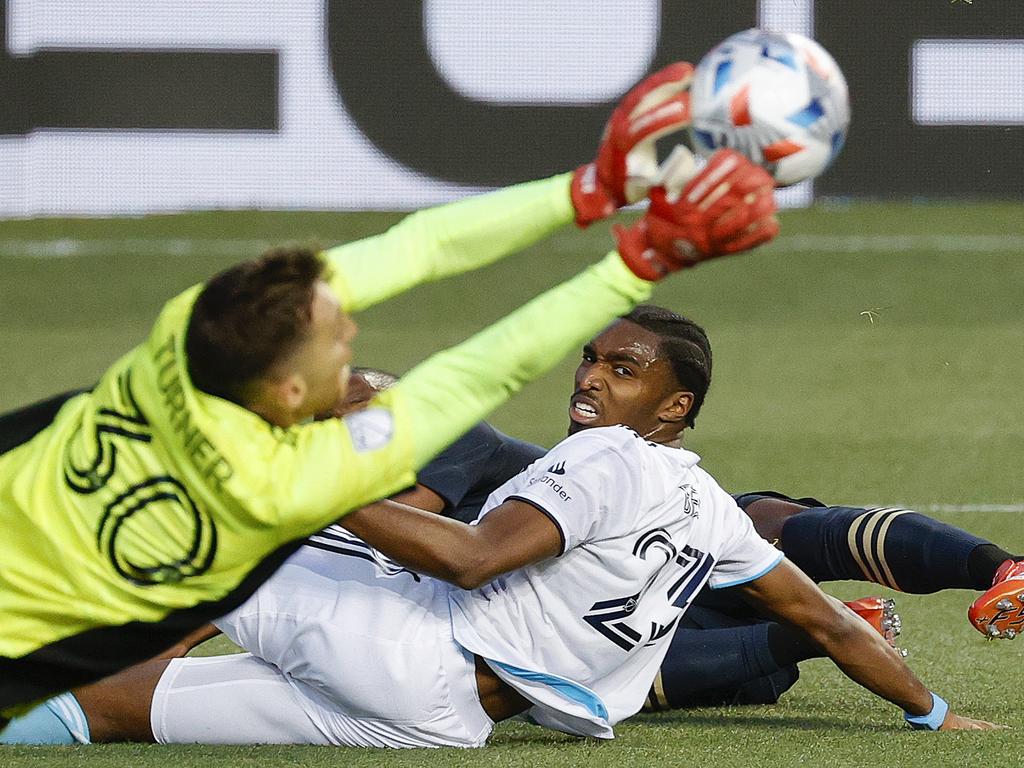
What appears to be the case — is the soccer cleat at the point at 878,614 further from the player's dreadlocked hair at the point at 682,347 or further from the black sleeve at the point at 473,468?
the black sleeve at the point at 473,468

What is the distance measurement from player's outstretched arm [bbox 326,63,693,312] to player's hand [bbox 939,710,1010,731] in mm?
1920

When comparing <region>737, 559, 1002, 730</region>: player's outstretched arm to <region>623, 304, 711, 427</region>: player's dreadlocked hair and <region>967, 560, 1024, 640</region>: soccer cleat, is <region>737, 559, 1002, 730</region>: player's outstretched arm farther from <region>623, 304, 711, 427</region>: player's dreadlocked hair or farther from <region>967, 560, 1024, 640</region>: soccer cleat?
<region>623, 304, 711, 427</region>: player's dreadlocked hair

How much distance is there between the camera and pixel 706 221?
303cm

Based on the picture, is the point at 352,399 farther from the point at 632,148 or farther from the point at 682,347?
the point at 632,148

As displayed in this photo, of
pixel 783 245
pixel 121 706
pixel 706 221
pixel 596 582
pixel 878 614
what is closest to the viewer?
pixel 706 221

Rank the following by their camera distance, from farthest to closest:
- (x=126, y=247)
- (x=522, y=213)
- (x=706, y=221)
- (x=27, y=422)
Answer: (x=126, y=247) < (x=27, y=422) < (x=522, y=213) < (x=706, y=221)

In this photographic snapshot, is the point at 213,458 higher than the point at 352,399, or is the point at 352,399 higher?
the point at 213,458

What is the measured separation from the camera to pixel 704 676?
4.64 metres

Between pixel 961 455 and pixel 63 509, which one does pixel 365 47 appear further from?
pixel 63 509

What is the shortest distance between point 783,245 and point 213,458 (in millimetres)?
11827

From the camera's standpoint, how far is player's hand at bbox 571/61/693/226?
3174 millimetres

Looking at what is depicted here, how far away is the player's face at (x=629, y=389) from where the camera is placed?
4590mm

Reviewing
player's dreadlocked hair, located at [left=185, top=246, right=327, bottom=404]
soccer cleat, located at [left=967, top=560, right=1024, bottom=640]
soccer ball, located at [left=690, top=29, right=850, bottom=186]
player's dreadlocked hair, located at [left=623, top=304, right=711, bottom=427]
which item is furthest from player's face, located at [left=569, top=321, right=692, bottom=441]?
player's dreadlocked hair, located at [left=185, top=246, right=327, bottom=404]

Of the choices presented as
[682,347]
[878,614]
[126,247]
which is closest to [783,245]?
[126,247]
